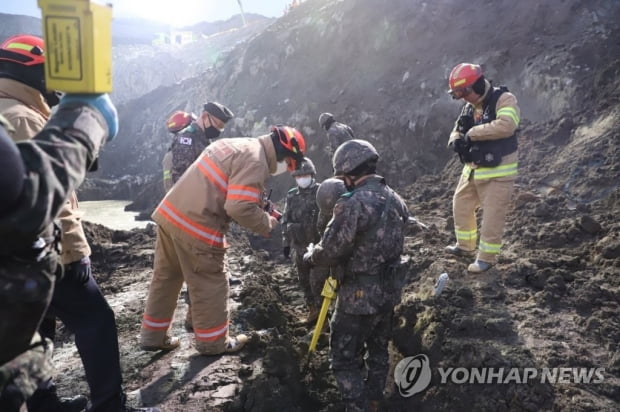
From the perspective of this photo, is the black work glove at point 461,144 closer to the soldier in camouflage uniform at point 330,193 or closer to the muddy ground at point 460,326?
the muddy ground at point 460,326

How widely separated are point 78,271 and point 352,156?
1.84 meters

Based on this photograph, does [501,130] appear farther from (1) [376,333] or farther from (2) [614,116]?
(2) [614,116]

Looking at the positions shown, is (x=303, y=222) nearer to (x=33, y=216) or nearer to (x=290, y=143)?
(x=290, y=143)

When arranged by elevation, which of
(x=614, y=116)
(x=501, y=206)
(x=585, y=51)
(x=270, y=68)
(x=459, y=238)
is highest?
(x=270, y=68)

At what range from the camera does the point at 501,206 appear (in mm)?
4379

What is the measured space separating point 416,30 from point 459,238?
933 cm

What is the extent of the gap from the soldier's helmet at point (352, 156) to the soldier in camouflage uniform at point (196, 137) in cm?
244

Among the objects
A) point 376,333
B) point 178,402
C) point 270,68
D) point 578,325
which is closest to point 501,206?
point 578,325

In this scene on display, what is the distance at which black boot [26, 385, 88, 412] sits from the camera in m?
2.45

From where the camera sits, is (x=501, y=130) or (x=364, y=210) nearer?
(x=364, y=210)

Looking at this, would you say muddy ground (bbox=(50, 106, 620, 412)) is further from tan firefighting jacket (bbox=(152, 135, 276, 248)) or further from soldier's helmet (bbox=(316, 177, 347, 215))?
soldier's helmet (bbox=(316, 177, 347, 215))

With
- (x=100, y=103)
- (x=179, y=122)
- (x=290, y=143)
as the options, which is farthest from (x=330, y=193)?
(x=179, y=122)

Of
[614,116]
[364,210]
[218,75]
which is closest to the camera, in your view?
[364,210]

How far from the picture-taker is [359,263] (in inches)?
113
